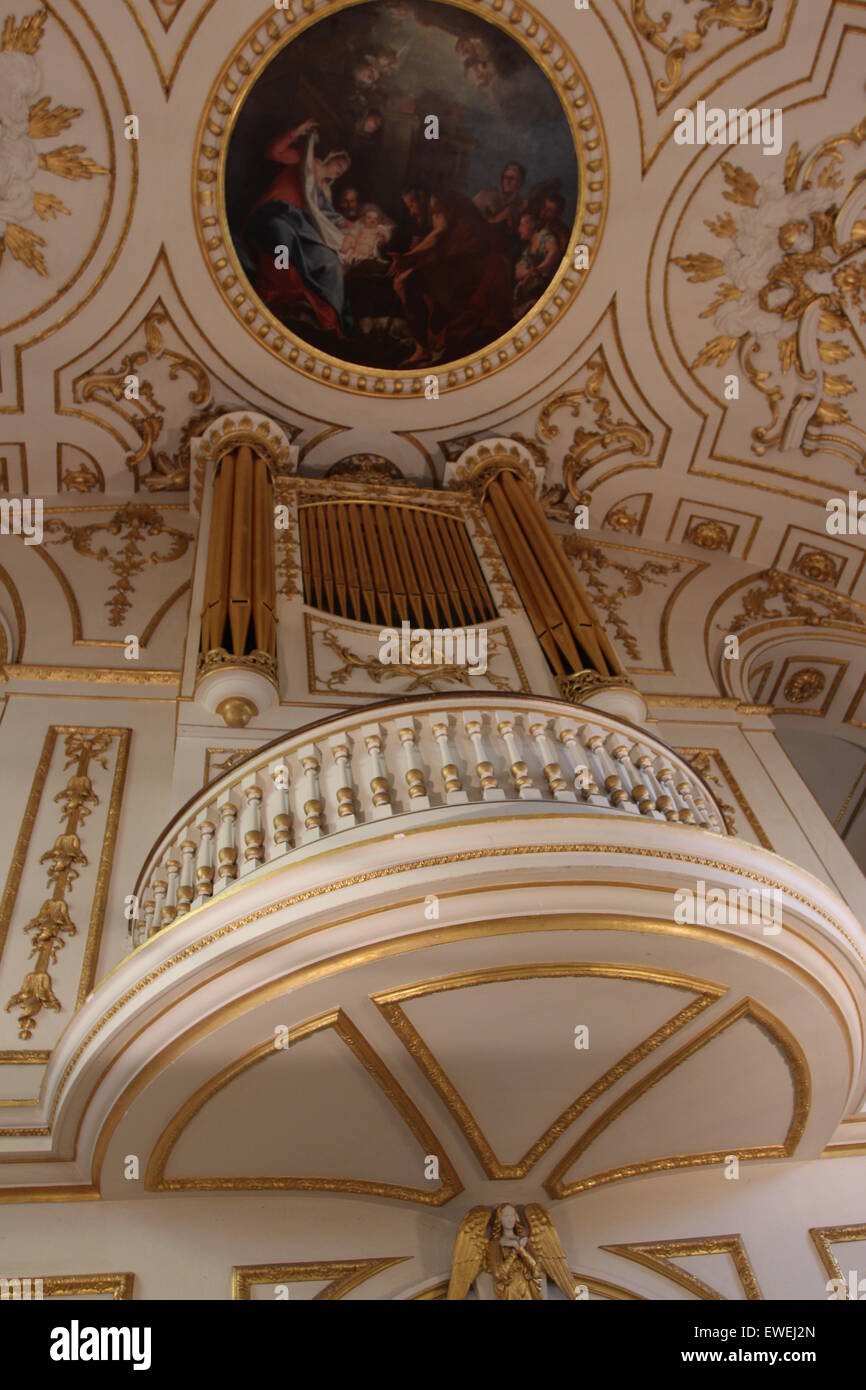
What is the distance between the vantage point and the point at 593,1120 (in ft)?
17.4

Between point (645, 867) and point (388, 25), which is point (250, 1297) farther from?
point (388, 25)

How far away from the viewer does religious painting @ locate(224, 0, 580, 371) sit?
29.4 ft

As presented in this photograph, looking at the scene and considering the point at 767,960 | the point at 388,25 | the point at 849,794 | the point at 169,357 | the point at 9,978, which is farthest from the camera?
the point at 849,794

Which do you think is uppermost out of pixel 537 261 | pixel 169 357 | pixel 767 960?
pixel 537 261

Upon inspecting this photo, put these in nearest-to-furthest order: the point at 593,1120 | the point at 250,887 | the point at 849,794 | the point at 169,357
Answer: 1. the point at 250,887
2. the point at 593,1120
3. the point at 169,357
4. the point at 849,794

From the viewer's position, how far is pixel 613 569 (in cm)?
1004

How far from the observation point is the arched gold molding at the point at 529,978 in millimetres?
4734

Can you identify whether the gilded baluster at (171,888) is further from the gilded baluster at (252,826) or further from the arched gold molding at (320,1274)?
the arched gold molding at (320,1274)

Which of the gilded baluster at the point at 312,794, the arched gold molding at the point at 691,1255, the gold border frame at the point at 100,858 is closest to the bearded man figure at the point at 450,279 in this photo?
the gold border frame at the point at 100,858

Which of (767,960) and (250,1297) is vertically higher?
(767,960)

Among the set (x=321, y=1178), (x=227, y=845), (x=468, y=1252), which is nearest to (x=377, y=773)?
(x=227, y=845)

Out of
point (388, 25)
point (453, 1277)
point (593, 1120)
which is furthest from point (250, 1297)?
point (388, 25)

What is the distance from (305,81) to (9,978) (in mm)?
6744

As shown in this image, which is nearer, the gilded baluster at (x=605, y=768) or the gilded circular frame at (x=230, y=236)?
the gilded baluster at (x=605, y=768)
